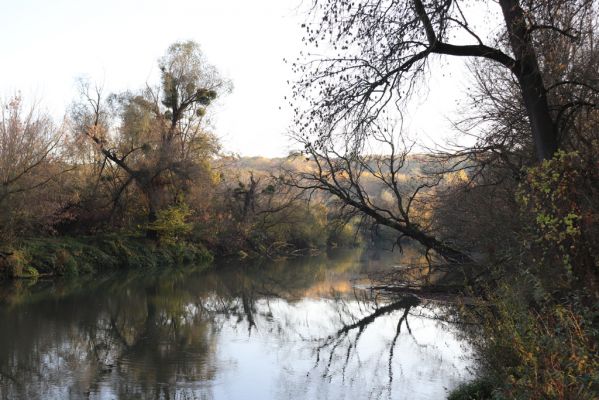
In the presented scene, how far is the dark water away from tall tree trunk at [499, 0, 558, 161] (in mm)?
3842

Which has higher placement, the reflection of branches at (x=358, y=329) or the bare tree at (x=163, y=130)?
the bare tree at (x=163, y=130)

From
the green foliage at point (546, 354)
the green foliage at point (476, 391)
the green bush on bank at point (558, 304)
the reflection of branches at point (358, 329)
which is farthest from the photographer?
the reflection of branches at point (358, 329)

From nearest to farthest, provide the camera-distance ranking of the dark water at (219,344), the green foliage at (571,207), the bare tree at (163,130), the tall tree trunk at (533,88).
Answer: the green foliage at (571,207) → the tall tree trunk at (533,88) → the dark water at (219,344) → the bare tree at (163,130)

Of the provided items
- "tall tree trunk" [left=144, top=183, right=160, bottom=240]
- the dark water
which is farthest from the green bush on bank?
"tall tree trunk" [left=144, top=183, right=160, bottom=240]

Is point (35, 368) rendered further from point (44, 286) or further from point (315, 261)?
point (315, 261)

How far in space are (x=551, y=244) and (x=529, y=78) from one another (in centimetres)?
255

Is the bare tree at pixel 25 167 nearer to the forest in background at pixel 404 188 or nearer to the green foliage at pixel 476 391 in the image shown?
the forest in background at pixel 404 188

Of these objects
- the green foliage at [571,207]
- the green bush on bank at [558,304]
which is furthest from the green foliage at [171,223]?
the green foliage at [571,207]

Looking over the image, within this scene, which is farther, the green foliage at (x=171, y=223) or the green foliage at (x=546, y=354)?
the green foliage at (x=171, y=223)

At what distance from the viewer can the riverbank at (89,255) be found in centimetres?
2170

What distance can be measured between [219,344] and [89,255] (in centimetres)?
1610

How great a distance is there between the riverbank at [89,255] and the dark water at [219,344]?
5.19 feet

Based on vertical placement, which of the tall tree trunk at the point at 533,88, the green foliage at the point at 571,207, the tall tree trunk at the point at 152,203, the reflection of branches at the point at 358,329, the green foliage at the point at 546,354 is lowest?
the reflection of branches at the point at 358,329

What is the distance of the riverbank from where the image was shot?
21703 mm
